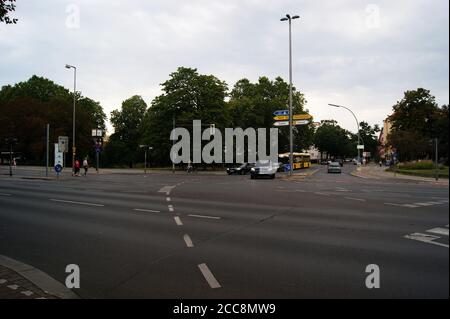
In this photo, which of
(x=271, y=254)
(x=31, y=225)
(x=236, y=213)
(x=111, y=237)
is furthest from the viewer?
(x=236, y=213)

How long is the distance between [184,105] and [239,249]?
1792 inches

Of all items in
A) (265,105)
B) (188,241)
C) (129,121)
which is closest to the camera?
(188,241)

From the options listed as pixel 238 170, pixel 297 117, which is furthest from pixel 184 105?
pixel 297 117

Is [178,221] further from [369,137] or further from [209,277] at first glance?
[369,137]

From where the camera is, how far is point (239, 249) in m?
6.28

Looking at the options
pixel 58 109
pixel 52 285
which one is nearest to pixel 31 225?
pixel 52 285

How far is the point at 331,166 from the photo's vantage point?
4803 centimetres

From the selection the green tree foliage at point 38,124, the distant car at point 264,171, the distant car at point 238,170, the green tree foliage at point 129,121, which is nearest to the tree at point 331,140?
the green tree foliage at point 129,121

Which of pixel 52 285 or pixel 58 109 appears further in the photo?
pixel 58 109

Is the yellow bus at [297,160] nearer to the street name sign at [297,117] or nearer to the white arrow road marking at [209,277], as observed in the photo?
the street name sign at [297,117]

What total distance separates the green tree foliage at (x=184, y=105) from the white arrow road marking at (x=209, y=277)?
4392cm

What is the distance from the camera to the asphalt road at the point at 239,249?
11.2ft

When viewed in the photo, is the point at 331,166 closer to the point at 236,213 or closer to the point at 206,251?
the point at 236,213

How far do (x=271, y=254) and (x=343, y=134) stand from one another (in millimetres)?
126564
